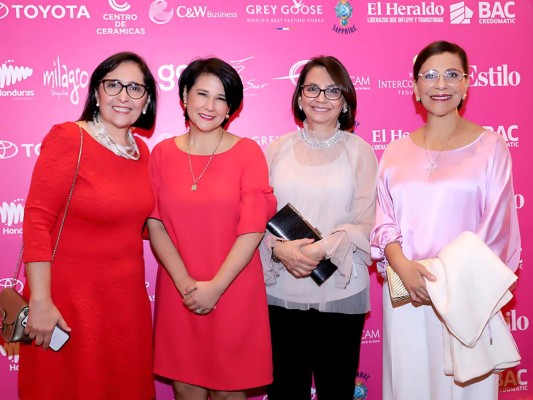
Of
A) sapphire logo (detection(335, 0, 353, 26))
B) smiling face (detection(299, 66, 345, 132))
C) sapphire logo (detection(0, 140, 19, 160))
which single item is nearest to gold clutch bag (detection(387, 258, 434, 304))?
smiling face (detection(299, 66, 345, 132))

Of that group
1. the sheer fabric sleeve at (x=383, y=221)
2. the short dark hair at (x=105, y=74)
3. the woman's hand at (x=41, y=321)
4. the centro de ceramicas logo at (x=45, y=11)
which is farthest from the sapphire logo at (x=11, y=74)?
the sheer fabric sleeve at (x=383, y=221)

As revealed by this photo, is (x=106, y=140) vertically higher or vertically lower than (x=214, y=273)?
higher

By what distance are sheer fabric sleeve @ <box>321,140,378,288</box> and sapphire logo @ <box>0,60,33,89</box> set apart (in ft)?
6.56

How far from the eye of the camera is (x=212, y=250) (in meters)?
2.50

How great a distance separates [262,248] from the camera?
8.99 feet

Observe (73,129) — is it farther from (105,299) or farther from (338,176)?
(338,176)

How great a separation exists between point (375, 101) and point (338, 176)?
1074mm

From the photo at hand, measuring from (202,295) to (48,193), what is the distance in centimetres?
77

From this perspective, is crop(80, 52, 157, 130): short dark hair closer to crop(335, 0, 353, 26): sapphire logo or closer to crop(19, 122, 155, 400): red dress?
crop(19, 122, 155, 400): red dress

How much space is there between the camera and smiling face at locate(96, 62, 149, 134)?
2.44 metres

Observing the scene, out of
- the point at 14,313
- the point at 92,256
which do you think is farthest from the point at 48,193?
the point at 14,313

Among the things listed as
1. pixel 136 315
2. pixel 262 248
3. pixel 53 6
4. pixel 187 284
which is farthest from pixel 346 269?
pixel 53 6

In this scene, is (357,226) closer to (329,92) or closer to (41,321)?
(329,92)

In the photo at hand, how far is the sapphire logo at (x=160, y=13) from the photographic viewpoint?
3.33 m
